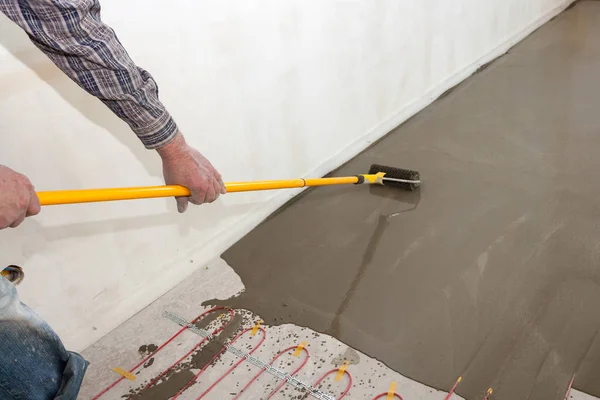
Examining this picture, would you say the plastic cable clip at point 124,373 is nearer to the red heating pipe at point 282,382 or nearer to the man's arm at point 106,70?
the red heating pipe at point 282,382

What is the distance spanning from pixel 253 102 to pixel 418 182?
81 centimetres

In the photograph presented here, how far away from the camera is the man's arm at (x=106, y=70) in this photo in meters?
1.06

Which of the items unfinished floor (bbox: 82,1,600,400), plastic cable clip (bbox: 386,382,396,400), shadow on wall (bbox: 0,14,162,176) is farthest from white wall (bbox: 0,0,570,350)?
plastic cable clip (bbox: 386,382,396,400)

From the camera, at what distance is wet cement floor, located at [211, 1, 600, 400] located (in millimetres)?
1472

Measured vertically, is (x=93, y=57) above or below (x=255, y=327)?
above

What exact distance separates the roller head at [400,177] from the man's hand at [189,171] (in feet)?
3.56

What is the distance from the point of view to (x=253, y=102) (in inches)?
81.9

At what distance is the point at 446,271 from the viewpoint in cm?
179

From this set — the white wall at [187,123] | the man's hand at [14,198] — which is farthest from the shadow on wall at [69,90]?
the man's hand at [14,198]

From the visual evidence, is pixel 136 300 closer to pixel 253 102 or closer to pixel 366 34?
pixel 253 102

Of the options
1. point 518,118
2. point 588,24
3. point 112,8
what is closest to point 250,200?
point 112,8

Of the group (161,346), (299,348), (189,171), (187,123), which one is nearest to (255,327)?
(299,348)

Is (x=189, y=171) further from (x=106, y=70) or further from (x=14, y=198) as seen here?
(x=14, y=198)

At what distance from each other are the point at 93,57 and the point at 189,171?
357 mm
